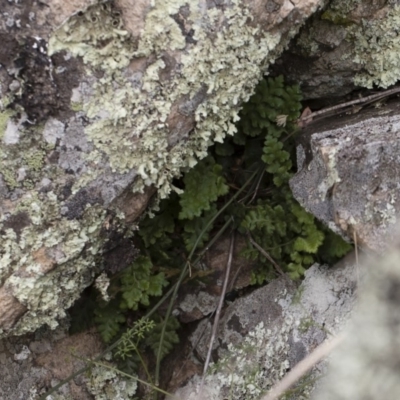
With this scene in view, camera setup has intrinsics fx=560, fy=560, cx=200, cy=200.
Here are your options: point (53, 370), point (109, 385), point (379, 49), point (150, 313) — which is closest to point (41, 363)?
point (53, 370)

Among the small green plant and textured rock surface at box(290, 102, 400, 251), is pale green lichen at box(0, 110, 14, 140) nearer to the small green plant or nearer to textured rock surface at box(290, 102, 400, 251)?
the small green plant

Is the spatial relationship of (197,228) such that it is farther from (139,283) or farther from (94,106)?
(94,106)

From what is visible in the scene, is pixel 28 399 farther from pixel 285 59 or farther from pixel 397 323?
pixel 285 59

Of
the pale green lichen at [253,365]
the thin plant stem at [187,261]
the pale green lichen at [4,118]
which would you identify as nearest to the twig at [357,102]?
the thin plant stem at [187,261]

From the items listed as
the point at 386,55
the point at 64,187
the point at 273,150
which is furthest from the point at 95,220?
the point at 386,55

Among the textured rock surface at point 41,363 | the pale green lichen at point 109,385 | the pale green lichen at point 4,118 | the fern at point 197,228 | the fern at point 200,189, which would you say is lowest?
the pale green lichen at point 109,385

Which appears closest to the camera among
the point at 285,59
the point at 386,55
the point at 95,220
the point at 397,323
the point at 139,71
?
the point at 397,323

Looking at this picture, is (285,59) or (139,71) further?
(285,59)

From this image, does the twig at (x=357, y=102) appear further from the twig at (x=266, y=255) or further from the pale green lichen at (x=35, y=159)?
the pale green lichen at (x=35, y=159)

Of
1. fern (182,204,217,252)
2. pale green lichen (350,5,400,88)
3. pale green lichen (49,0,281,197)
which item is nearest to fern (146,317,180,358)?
fern (182,204,217,252)
